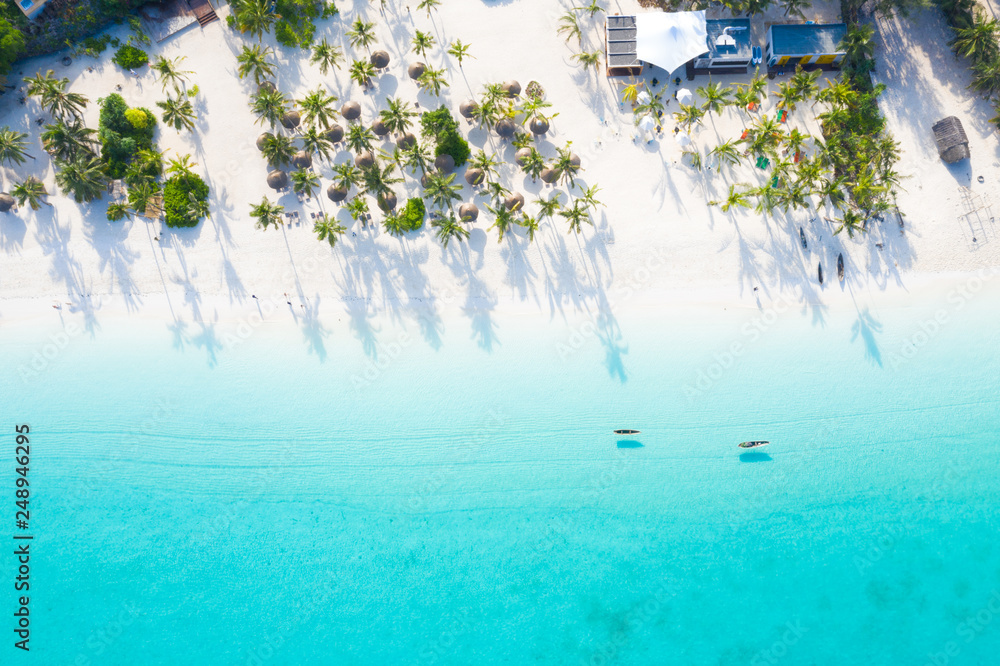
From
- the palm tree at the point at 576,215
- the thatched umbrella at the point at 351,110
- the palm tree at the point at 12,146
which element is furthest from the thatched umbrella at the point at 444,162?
the palm tree at the point at 12,146

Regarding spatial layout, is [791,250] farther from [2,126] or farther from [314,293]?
[2,126]

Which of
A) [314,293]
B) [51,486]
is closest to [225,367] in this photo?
[314,293]

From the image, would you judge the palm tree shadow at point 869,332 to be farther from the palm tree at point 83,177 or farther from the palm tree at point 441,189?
the palm tree at point 83,177

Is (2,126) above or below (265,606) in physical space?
above

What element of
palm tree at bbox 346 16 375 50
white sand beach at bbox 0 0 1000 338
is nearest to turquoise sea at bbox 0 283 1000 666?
white sand beach at bbox 0 0 1000 338

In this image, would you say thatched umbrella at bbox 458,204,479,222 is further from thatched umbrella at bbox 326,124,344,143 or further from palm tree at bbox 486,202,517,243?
thatched umbrella at bbox 326,124,344,143

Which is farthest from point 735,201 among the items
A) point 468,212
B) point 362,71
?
point 362,71

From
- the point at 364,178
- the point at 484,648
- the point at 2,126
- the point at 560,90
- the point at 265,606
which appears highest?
the point at 2,126

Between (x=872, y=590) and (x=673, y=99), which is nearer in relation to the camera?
(x=872, y=590)
